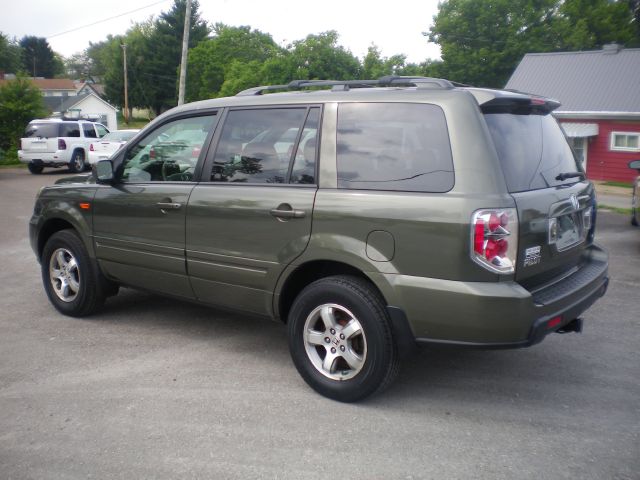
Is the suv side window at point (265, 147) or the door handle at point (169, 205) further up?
the suv side window at point (265, 147)

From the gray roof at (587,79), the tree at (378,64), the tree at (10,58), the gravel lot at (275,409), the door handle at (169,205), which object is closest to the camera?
the gravel lot at (275,409)

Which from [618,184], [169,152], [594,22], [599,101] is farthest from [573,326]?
[594,22]

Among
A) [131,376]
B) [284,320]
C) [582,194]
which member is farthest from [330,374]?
[582,194]

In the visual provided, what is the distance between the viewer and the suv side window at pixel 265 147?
4.32 metres

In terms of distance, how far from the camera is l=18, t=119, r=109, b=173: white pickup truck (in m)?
23.5

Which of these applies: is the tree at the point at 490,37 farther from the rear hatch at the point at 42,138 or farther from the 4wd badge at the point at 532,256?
the 4wd badge at the point at 532,256

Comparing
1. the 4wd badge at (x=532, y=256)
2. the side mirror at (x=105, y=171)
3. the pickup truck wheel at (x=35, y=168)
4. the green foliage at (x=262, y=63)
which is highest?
the green foliage at (x=262, y=63)

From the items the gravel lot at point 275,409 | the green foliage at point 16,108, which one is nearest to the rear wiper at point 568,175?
the gravel lot at point 275,409

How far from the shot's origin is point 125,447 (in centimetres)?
353

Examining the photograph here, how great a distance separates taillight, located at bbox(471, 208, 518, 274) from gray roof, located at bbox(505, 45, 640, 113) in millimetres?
23210

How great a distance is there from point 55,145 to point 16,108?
8596 mm

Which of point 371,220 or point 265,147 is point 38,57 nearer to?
point 265,147

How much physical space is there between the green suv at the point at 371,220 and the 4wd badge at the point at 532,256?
13 millimetres

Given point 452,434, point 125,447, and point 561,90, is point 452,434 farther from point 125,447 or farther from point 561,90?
point 561,90
